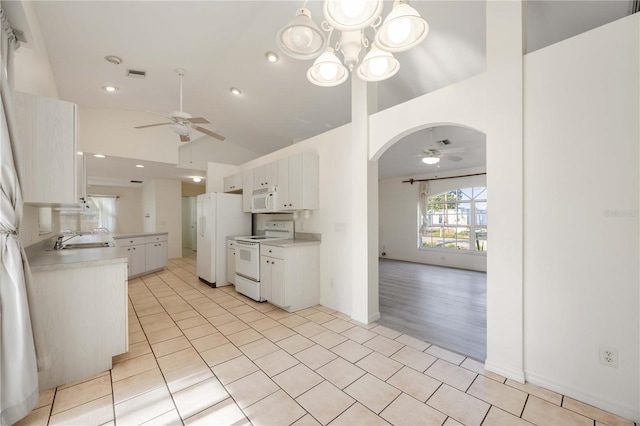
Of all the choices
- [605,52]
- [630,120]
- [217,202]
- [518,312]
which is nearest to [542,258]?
[518,312]

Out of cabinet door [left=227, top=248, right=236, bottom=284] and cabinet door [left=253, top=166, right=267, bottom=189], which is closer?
cabinet door [left=253, top=166, right=267, bottom=189]

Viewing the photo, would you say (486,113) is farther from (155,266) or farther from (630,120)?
(155,266)

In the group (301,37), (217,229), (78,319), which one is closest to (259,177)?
(217,229)

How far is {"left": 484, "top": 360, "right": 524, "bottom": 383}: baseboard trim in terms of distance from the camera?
6.60 ft

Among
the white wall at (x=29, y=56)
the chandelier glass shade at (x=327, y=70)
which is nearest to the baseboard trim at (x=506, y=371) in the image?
the chandelier glass shade at (x=327, y=70)

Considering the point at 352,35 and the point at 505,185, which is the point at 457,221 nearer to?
the point at 505,185

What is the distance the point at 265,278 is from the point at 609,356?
335 cm

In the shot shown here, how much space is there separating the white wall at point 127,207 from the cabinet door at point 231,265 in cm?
570

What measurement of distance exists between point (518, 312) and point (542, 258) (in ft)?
1.49

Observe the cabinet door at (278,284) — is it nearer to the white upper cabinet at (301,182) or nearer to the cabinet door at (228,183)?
the white upper cabinet at (301,182)

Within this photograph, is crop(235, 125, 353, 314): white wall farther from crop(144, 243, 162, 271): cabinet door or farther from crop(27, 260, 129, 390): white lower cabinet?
crop(144, 243, 162, 271): cabinet door

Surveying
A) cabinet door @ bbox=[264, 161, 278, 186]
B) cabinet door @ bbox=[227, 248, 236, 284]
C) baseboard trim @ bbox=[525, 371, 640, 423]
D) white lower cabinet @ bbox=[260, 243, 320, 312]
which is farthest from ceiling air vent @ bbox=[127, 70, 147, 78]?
baseboard trim @ bbox=[525, 371, 640, 423]

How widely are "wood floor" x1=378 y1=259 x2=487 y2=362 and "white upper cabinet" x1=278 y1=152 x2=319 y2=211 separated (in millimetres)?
1837

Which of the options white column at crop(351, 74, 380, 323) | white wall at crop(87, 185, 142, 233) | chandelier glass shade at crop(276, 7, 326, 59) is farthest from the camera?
white wall at crop(87, 185, 142, 233)
